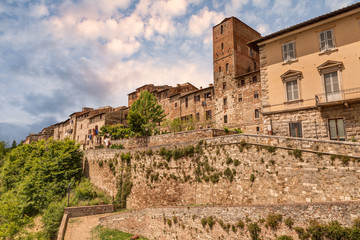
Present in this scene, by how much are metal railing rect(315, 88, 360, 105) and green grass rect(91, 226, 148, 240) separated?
49.9ft

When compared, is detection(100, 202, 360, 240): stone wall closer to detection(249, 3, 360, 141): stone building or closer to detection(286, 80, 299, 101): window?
detection(249, 3, 360, 141): stone building

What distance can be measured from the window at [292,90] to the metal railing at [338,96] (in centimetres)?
134

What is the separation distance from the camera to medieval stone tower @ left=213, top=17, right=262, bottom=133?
101ft

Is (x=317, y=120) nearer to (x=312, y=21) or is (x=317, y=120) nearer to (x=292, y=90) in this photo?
(x=292, y=90)

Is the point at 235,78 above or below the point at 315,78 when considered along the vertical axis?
above

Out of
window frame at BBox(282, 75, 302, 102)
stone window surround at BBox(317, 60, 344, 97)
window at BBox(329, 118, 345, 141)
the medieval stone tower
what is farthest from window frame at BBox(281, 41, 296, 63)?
the medieval stone tower

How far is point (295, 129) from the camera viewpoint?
1625 cm

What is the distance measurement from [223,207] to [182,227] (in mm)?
3198

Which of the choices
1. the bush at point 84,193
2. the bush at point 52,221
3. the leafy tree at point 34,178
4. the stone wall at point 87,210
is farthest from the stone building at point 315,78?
the leafy tree at point 34,178

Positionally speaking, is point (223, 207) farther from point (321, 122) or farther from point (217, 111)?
point (217, 111)

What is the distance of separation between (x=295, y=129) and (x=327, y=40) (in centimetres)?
639

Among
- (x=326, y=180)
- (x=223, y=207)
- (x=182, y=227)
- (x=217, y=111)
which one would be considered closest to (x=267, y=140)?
(x=326, y=180)

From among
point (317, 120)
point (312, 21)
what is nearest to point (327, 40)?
point (312, 21)

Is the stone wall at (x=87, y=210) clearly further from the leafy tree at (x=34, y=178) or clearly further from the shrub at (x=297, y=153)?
the shrub at (x=297, y=153)
